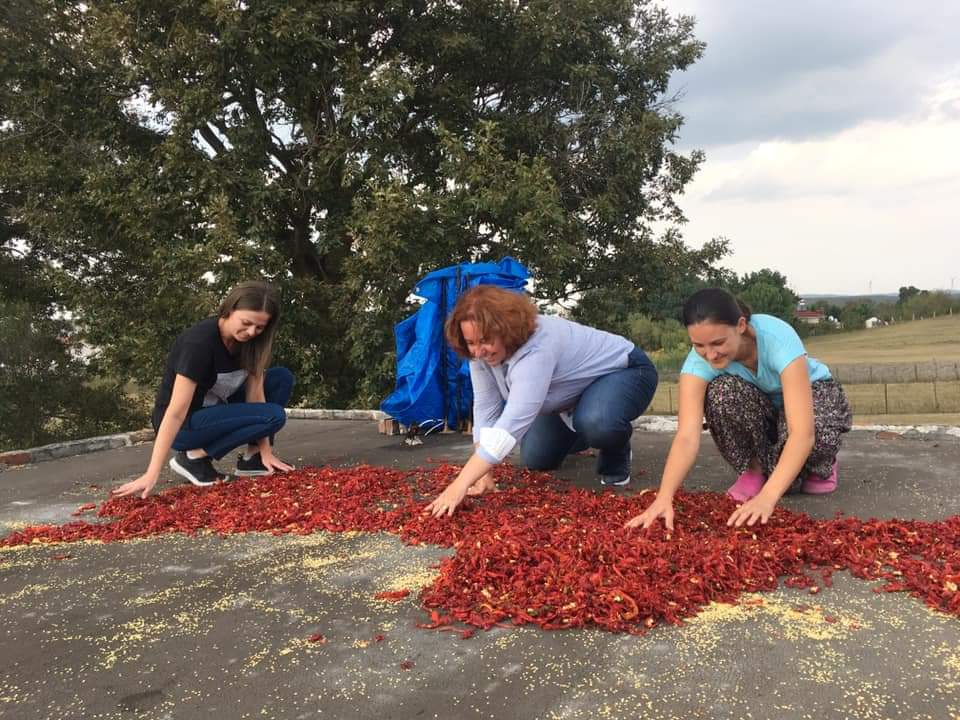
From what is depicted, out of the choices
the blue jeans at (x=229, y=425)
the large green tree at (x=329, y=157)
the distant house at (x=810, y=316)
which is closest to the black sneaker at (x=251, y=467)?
the blue jeans at (x=229, y=425)

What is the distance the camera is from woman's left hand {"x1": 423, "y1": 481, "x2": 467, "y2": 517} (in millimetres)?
3069

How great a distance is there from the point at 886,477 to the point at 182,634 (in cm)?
351

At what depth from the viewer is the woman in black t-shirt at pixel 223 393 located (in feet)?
12.5

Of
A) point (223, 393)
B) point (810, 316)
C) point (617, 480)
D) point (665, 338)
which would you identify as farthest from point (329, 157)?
point (810, 316)

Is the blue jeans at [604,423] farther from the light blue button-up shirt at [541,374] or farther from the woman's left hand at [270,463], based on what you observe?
the woman's left hand at [270,463]

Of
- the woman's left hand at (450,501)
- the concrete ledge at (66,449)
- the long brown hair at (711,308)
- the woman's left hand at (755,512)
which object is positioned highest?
the long brown hair at (711,308)

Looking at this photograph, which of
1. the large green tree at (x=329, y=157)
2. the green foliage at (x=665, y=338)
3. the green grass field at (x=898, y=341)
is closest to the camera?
the large green tree at (x=329, y=157)

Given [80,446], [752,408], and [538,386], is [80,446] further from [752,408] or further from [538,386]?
[752,408]

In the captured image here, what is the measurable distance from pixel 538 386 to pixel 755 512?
3.33ft

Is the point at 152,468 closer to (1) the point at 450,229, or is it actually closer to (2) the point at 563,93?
(1) the point at 450,229

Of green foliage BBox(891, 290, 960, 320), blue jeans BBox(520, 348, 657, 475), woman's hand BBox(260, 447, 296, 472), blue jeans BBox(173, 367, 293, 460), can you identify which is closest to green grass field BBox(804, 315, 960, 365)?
green foliage BBox(891, 290, 960, 320)

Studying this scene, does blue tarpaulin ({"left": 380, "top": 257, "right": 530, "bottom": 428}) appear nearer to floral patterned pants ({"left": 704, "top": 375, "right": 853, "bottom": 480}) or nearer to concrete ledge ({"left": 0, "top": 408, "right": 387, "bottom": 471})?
concrete ledge ({"left": 0, "top": 408, "right": 387, "bottom": 471})

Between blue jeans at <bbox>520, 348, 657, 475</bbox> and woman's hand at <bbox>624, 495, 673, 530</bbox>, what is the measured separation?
87 cm

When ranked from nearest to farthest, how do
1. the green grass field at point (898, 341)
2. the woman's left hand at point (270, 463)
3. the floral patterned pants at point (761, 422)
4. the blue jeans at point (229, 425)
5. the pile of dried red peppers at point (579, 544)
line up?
the pile of dried red peppers at point (579, 544), the floral patterned pants at point (761, 422), the blue jeans at point (229, 425), the woman's left hand at point (270, 463), the green grass field at point (898, 341)
